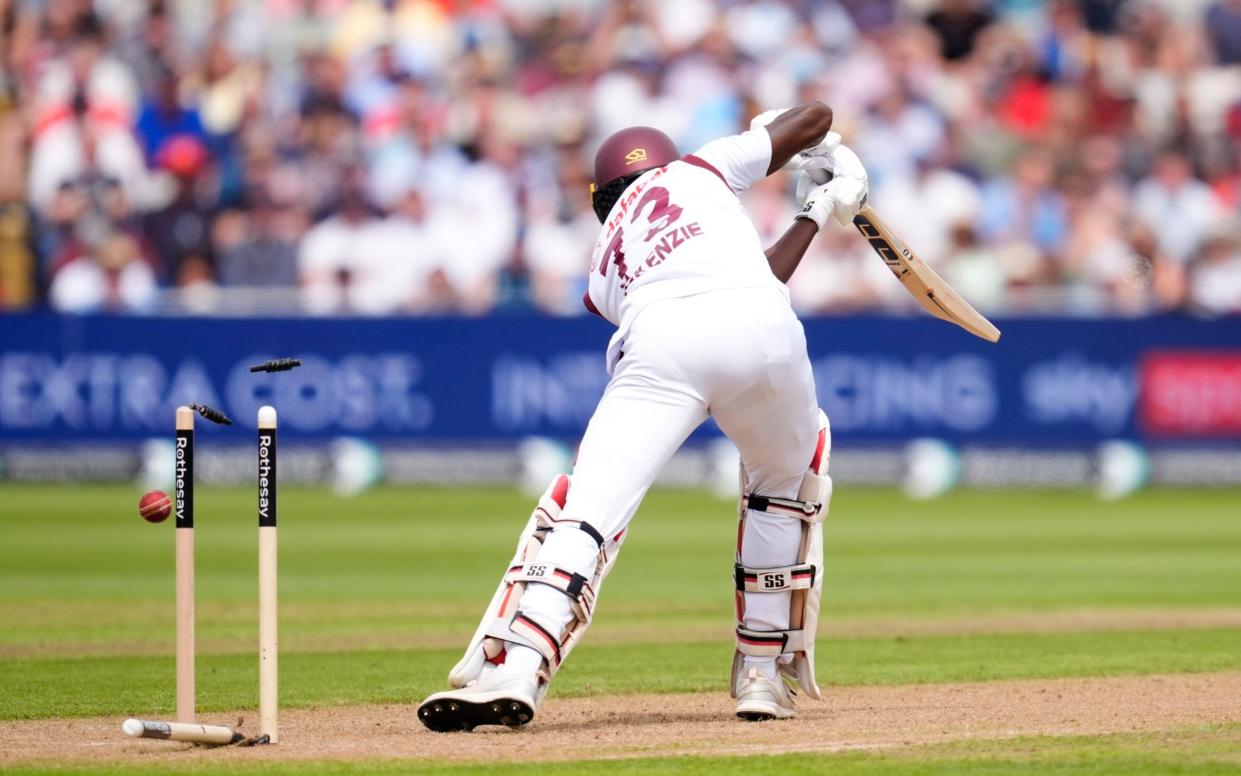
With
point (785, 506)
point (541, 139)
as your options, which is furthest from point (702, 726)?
point (541, 139)

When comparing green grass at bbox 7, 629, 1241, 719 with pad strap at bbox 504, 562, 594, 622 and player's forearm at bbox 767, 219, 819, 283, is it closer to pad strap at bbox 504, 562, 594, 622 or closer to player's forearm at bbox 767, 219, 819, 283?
pad strap at bbox 504, 562, 594, 622

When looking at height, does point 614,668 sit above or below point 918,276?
below

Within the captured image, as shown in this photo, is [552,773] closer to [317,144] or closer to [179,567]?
[179,567]

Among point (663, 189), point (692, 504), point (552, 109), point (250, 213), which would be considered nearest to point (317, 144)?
point (250, 213)

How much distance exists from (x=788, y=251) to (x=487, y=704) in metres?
1.86

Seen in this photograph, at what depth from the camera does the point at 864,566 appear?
42.5 feet

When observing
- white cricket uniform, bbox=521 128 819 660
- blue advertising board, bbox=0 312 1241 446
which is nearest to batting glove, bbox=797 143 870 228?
white cricket uniform, bbox=521 128 819 660

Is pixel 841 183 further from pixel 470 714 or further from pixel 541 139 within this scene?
pixel 541 139

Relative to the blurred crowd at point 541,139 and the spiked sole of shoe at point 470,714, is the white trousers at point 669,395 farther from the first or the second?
the blurred crowd at point 541,139

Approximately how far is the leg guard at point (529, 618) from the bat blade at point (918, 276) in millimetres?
1668

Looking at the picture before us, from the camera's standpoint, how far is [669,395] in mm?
6250

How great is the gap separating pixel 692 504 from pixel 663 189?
10882mm

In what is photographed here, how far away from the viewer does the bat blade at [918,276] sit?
729 cm

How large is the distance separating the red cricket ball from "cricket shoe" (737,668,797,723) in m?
2.08
